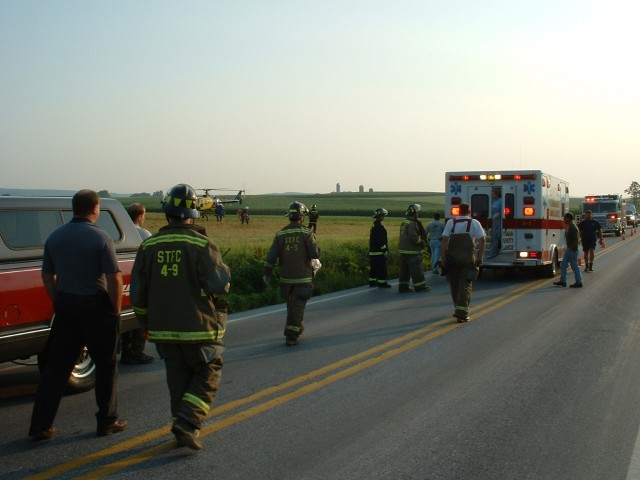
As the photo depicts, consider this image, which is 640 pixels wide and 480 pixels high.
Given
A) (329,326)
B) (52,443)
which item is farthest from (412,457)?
(329,326)

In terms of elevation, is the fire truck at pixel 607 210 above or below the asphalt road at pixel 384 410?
above

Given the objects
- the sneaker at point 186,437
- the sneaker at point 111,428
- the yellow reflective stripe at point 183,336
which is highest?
the yellow reflective stripe at point 183,336

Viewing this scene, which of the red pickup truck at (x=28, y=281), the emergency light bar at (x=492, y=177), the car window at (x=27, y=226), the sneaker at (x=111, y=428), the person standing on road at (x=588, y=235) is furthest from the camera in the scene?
the person standing on road at (x=588, y=235)

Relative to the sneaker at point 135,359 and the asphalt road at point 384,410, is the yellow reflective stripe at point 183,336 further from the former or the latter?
the sneaker at point 135,359

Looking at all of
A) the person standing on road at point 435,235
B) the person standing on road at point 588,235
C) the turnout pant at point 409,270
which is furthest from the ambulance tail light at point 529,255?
the person standing on road at point 588,235

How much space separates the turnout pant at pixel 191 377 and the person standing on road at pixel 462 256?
23.6 feet

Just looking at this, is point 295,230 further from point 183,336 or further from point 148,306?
point 183,336

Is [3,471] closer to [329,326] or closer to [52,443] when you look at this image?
[52,443]

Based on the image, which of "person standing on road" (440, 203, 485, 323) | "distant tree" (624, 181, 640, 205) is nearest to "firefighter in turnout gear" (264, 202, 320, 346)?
"person standing on road" (440, 203, 485, 323)

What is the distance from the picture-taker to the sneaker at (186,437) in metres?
5.69

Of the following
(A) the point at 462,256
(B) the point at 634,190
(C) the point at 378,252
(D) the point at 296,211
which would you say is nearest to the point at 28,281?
(D) the point at 296,211

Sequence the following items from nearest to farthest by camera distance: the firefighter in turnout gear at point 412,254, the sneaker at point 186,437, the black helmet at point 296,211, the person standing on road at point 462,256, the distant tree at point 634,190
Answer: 1. the sneaker at point 186,437
2. the black helmet at point 296,211
3. the person standing on road at point 462,256
4. the firefighter in turnout gear at point 412,254
5. the distant tree at point 634,190

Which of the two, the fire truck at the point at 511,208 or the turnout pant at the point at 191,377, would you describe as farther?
the fire truck at the point at 511,208

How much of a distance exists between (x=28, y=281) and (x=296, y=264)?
434 cm
